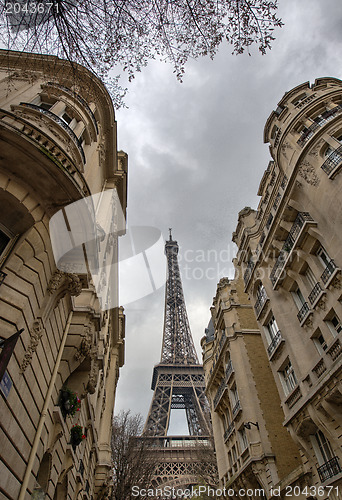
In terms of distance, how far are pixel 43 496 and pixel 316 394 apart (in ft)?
33.0

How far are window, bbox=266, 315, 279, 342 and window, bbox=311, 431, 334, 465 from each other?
5338mm

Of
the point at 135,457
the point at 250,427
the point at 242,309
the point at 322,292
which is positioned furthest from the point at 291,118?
the point at 135,457

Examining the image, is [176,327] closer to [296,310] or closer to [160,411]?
[160,411]

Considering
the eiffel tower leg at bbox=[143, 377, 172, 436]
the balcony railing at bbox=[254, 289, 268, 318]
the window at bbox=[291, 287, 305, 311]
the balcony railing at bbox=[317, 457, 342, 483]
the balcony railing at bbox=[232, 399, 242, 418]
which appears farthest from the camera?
the eiffel tower leg at bbox=[143, 377, 172, 436]

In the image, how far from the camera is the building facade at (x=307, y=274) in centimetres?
1208

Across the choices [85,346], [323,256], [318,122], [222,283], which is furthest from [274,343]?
[318,122]

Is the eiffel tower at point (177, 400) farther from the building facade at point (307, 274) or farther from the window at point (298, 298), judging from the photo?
the window at point (298, 298)

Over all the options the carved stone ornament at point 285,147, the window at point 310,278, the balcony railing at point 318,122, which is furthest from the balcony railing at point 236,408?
the balcony railing at point 318,122

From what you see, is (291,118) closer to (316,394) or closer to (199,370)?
(316,394)

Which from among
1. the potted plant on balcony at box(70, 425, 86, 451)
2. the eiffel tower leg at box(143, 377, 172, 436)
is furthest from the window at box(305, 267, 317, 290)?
the eiffel tower leg at box(143, 377, 172, 436)

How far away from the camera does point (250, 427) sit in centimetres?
1783

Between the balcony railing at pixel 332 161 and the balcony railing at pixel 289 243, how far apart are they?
231 cm

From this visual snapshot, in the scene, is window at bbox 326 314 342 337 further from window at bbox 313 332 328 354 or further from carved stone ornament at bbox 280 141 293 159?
carved stone ornament at bbox 280 141 293 159

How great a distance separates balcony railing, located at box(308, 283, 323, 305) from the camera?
43.8 ft
